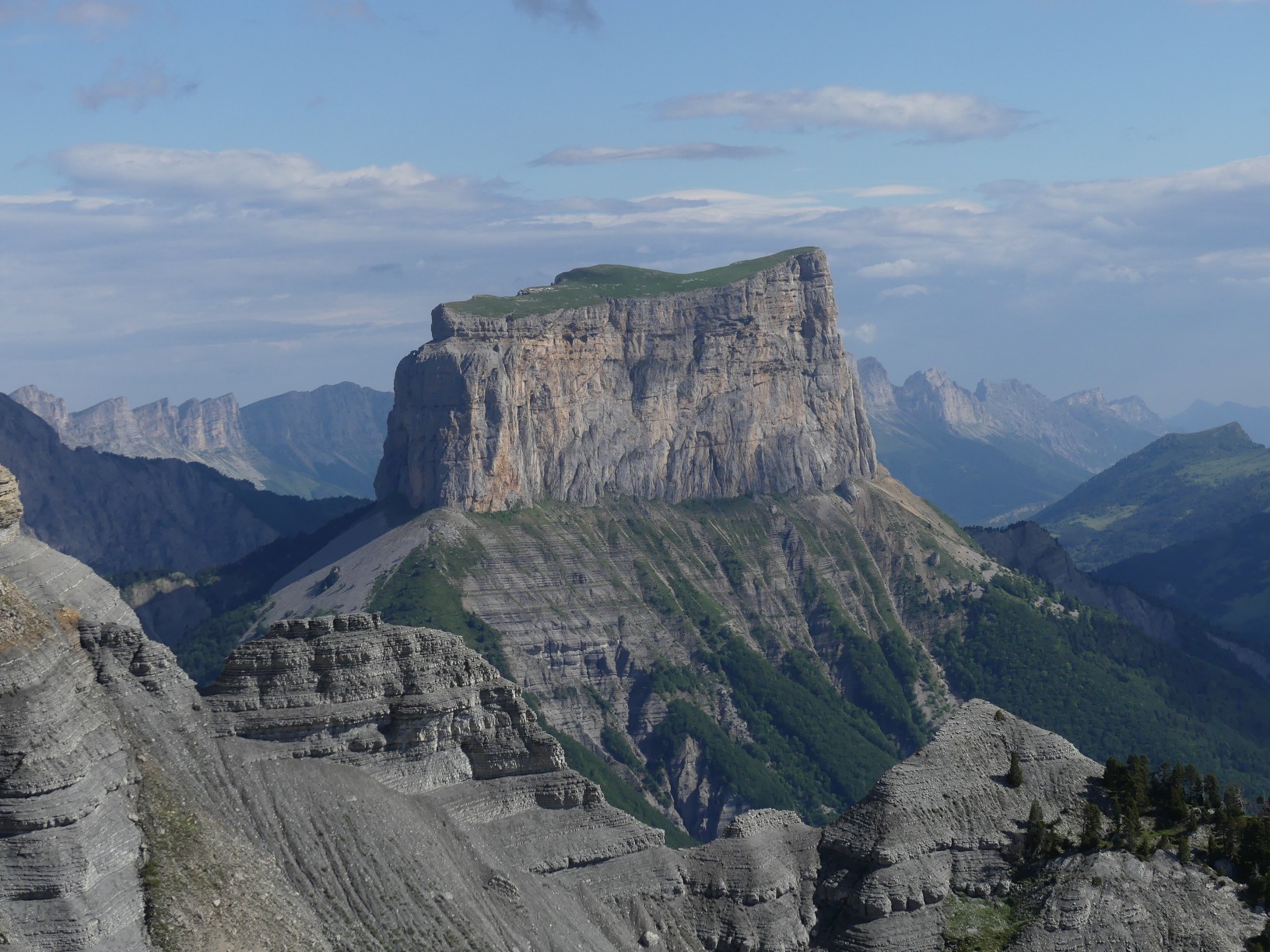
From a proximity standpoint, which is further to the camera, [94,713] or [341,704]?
[341,704]

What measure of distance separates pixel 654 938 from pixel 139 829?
104 feet

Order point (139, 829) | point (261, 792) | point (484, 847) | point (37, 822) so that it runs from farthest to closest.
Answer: point (484, 847) → point (261, 792) → point (139, 829) → point (37, 822)

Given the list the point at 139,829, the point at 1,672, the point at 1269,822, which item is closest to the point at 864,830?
the point at 1269,822

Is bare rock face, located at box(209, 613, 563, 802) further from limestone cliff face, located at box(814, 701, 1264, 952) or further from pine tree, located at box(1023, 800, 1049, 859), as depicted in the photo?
pine tree, located at box(1023, 800, 1049, 859)

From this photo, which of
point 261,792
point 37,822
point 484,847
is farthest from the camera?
point 484,847

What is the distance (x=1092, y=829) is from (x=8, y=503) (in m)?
60.6

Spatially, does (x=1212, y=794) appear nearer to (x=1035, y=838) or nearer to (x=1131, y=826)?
(x=1131, y=826)

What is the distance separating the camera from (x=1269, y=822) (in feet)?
334

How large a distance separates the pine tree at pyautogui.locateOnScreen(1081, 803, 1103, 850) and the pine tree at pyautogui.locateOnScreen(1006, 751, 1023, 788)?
442 cm

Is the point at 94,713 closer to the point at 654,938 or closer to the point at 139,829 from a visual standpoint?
the point at 139,829

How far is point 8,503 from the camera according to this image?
90.4m

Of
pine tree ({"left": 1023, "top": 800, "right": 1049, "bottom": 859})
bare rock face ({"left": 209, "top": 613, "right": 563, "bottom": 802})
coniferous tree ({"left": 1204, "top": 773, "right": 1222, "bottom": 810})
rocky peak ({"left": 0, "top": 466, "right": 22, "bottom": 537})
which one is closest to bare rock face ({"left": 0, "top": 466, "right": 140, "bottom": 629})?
rocky peak ({"left": 0, "top": 466, "right": 22, "bottom": 537})

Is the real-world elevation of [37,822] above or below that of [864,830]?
above

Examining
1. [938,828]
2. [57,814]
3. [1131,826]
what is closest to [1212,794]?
[1131,826]
